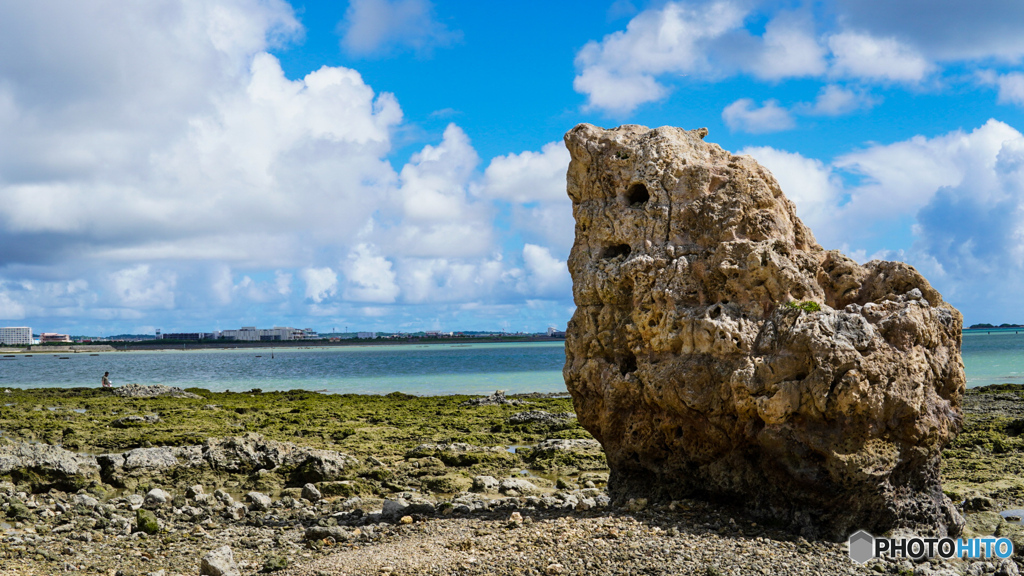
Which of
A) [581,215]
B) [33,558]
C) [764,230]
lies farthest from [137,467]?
[764,230]

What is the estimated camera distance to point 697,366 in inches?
366

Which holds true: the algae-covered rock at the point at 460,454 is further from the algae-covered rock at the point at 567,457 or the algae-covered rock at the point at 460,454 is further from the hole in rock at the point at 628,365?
the hole in rock at the point at 628,365

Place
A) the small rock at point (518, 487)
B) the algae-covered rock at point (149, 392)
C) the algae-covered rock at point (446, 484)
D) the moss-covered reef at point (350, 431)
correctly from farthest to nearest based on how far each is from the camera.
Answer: the algae-covered rock at point (149, 392) → the moss-covered reef at point (350, 431) → the algae-covered rock at point (446, 484) → the small rock at point (518, 487)

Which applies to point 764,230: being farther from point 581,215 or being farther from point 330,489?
point 330,489

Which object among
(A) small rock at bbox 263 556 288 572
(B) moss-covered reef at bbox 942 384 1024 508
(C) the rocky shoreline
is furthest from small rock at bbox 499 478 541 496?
(B) moss-covered reef at bbox 942 384 1024 508

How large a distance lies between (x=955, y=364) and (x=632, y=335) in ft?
13.7

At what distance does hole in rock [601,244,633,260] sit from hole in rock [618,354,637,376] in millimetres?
1523

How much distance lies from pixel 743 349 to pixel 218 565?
22.5ft

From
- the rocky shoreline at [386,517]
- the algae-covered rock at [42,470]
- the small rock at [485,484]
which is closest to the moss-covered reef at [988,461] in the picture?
the rocky shoreline at [386,517]

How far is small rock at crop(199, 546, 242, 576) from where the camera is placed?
8.16 metres

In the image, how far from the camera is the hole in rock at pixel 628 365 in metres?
10.2

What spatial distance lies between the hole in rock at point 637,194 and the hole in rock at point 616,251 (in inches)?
25.7

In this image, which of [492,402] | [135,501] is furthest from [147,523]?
[492,402]

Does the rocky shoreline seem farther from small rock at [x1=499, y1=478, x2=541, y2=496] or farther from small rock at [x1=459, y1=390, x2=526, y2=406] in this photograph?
small rock at [x1=459, y1=390, x2=526, y2=406]
